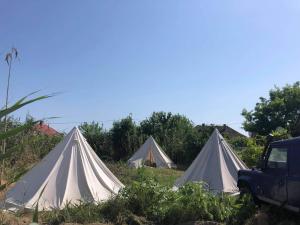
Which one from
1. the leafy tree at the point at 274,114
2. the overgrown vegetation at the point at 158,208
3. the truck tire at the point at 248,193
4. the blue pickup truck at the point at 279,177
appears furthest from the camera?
the leafy tree at the point at 274,114

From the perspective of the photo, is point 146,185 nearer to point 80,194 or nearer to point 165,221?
point 165,221

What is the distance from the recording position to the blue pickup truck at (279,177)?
8859 millimetres

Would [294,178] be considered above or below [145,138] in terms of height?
below

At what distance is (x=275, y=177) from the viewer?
962 cm

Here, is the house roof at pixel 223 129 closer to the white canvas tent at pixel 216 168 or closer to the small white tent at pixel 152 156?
the small white tent at pixel 152 156

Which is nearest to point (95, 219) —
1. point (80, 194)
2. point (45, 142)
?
point (80, 194)

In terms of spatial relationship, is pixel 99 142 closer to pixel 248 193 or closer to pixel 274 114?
pixel 274 114

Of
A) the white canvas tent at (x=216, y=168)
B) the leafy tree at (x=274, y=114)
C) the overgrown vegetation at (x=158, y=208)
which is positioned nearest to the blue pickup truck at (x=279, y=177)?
the overgrown vegetation at (x=158, y=208)

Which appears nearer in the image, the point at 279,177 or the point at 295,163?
the point at 295,163

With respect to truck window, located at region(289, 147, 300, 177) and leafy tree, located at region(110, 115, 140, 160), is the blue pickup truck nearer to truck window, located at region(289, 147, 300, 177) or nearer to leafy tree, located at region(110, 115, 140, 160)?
truck window, located at region(289, 147, 300, 177)

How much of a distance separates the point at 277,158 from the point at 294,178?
3.65 ft

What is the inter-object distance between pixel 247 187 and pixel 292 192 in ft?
8.21

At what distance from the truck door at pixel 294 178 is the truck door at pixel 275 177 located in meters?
0.19

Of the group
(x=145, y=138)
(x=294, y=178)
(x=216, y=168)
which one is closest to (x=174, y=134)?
(x=145, y=138)
